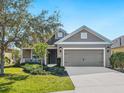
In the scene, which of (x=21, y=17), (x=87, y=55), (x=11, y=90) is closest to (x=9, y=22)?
(x=21, y=17)

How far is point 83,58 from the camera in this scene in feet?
115

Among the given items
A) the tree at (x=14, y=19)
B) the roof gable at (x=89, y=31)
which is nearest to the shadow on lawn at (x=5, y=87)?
the tree at (x=14, y=19)

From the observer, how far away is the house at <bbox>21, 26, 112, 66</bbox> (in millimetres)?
34906

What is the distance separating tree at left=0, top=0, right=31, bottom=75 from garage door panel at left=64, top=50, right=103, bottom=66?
15.5 m

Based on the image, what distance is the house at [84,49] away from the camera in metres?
34.9

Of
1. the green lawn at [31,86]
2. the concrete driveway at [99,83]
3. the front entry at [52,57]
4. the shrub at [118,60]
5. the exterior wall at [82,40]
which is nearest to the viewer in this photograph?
the concrete driveway at [99,83]

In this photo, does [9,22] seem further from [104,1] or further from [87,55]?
[87,55]

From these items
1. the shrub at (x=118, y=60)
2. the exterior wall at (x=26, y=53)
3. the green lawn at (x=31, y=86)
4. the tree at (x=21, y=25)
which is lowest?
the green lawn at (x=31, y=86)

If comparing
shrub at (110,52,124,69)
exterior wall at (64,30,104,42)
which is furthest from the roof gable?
shrub at (110,52,124,69)

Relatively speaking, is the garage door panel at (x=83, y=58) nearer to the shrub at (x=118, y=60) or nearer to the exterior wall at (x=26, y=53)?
the shrub at (x=118, y=60)

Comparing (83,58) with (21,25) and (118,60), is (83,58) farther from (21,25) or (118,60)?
(21,25)

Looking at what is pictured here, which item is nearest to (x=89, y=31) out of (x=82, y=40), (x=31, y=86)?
(x=82, y=40)

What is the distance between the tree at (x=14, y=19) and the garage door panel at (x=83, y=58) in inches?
610

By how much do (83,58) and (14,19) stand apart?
17.0 m
